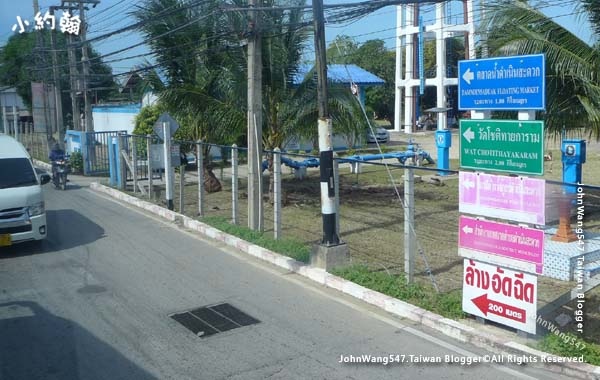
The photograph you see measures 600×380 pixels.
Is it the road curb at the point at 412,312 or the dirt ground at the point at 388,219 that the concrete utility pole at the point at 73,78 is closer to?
the dirt ground at the point at 388,219

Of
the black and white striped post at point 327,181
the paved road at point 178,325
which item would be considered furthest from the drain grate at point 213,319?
the black and white striped post at point 327,181

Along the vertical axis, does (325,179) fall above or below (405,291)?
above

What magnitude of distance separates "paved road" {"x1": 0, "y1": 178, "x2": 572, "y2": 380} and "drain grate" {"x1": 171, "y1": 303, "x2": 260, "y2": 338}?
4.7 inches

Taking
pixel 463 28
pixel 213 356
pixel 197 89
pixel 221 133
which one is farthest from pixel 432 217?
pixel 463 28

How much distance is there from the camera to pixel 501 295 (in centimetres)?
665

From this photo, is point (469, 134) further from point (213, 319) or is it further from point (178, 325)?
point (178, 325)

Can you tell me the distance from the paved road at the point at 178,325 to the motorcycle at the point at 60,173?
10199 mm

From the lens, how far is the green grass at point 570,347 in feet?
19.1

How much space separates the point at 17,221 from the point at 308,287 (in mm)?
5522

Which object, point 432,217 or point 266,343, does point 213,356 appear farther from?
point 432,217

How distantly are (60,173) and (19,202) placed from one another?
35.6 feet

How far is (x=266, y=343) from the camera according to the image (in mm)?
6664

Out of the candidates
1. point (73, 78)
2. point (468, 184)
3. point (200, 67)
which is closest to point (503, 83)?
point (468, 184)

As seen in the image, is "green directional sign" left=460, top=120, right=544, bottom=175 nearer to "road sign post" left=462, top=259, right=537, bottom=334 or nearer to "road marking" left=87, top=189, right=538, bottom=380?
"road sign post" left=462, top=259, right=537, bottom=334
